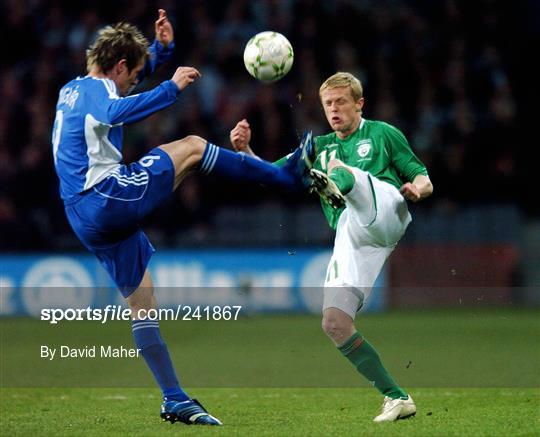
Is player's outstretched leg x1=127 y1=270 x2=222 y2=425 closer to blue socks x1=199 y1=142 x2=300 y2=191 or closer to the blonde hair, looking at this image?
blue socks x1=199 y1=142 x2=300 y2=191

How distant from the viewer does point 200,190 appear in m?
13.2

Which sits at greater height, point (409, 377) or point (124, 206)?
point (124, 206)

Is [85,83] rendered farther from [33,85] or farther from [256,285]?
[33,85]

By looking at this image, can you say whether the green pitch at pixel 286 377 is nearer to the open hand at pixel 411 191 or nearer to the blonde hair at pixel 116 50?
the open hand at pixel 411 191

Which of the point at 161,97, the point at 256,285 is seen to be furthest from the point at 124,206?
the point at 256,285

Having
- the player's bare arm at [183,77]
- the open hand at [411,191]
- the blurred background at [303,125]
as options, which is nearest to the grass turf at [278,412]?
the open hand at [411,191]

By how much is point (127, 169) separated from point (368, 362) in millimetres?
1719

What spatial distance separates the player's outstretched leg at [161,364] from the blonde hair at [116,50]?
47.2 inches

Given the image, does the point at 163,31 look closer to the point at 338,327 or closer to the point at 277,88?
the point at 338,327

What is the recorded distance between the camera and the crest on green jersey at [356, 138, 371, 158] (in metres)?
6.12

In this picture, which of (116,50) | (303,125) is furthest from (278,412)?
(303,125)

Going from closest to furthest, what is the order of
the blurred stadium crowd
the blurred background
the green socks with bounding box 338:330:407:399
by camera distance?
the green socks with bounding box 338:330:407:399, the blurred background, the blurred stadium crowd

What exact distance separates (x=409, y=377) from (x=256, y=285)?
465 cm

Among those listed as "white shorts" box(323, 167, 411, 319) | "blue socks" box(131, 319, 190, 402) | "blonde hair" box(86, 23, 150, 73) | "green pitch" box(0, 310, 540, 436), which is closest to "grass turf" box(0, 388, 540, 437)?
"green pitch" box(0, 310, 540, 436)
